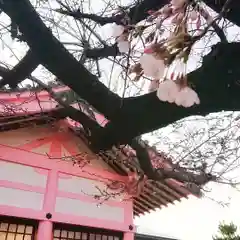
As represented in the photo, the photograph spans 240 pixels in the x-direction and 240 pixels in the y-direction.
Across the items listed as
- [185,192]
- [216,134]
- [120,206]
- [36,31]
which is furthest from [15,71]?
[185,192]

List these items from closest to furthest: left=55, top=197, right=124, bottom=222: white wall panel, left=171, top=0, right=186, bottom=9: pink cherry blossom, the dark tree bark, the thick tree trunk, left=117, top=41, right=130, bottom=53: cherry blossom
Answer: left=171, top=0, right=186, bottom=9: pink cherry blossom → left=117, top=41, right=130, bottom=53: cherry blossom → the thick tree trunk → the dark tree bark → left=55, top=197, right=124, bottom=222: white wall panel

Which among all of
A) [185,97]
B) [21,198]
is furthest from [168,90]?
[21,198]

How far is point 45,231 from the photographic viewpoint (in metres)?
4.25

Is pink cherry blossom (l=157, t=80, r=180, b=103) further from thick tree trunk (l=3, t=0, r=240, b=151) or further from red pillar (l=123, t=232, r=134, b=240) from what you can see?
red pillar (l=123, t=232, r=134, b=240)

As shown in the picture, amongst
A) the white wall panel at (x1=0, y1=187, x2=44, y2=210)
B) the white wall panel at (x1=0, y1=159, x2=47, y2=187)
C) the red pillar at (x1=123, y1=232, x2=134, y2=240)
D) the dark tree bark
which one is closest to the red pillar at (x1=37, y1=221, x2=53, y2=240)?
the white wall panel at (x1=0, y1=187, x2=44, y2=210)

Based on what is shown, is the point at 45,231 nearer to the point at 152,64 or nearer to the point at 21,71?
the point at 21,71

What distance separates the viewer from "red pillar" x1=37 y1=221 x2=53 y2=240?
4223 mm

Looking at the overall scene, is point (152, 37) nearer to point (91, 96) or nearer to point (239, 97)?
point (239, 97)

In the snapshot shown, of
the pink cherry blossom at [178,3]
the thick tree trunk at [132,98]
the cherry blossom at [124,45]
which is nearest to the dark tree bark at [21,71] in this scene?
the thick tree trunk at [132,98]

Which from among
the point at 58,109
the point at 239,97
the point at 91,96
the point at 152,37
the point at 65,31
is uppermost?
the point at 65,31

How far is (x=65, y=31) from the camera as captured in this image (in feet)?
11.0

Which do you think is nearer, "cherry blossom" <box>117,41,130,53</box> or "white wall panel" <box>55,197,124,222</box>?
"cherry blossom" <box>117,41,130,53</box>

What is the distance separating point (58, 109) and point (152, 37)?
3309mm

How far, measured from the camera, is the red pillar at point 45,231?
422cm
